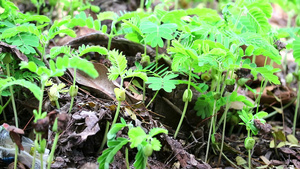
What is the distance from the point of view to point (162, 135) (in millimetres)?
1699

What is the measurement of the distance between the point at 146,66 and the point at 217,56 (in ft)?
1.68

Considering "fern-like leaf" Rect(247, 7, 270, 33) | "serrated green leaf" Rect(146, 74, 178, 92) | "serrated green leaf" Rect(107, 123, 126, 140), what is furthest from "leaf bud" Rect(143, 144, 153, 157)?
"fern-like leaf" Rect(247, 7, 270, 33)

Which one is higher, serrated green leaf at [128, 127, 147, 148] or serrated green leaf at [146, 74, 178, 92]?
serrated green leaf at [146, 74, 178, 92]

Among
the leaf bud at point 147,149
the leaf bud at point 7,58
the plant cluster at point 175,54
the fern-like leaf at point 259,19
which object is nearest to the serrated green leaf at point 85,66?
the plant cluster at point 175,54

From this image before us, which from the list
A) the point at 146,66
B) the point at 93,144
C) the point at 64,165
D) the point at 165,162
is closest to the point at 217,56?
the point at 146,66

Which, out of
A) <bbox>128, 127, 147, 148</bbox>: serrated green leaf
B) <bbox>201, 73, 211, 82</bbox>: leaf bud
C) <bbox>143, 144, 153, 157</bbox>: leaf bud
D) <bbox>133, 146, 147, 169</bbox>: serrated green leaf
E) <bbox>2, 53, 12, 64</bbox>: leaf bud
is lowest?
<bbox>133, 146, 147, 169</bbox>: serrated green leaf

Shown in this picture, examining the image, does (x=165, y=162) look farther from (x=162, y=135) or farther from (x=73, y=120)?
(x=73, y=120)

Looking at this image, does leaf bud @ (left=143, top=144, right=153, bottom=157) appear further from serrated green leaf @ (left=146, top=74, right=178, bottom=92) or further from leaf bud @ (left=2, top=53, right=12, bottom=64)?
leaf bud @ (left=2, top=53, right=12, bottom=64)

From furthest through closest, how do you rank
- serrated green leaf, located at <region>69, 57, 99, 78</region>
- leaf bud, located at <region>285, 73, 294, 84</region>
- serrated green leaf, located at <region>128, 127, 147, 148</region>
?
leaf bud, located at <region>285, 73, 294, 84</region>, serrated green leaf, located at <region>128, 127, 147, 148</region>, serrated green leaf, located at <region>69, 57, 99, 78</region>

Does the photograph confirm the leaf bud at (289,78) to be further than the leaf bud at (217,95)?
Yes

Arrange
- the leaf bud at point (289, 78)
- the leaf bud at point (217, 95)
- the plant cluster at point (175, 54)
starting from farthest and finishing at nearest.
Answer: the leaf bud at point (289, 78) → the leaf bud at point (217, 95) → the plant cluster at point (175, 54)

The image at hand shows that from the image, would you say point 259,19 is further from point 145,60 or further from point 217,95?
point 145,60

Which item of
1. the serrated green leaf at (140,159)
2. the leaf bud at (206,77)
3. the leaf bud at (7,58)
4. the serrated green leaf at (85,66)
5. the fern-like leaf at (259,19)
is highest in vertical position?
the fern-like leaf at (259,19)

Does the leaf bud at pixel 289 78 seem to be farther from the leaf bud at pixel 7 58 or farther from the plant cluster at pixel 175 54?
the leaf bud at pixel 7 58
